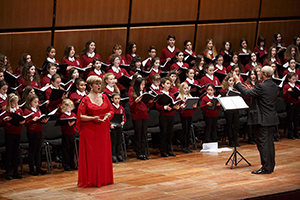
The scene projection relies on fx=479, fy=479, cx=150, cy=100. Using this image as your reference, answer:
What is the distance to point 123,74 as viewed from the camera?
7.41 metres

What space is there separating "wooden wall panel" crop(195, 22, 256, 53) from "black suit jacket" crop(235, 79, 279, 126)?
151 inches

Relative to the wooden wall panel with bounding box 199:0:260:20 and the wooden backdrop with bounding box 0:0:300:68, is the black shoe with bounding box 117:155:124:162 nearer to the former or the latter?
the wooden backdrop with bounding box 0:0:300:68

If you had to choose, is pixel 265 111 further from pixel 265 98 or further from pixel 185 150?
pixel 185 150

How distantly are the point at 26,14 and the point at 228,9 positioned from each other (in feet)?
13.9

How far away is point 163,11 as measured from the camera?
898cm

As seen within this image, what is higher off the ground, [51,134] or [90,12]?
[90,12]

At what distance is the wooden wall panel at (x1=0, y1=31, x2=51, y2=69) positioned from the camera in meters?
7.39

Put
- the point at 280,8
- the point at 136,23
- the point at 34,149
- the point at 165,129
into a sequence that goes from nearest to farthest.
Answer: the point at 34,149 → the point at 165,129 → the point at 136,23 → the point at 280,8

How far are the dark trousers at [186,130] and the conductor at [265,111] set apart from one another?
170 centimetres

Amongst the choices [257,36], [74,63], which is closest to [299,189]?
[74,63]

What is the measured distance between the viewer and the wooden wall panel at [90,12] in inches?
308

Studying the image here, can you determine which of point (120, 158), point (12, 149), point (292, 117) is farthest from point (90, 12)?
point (292, 117)

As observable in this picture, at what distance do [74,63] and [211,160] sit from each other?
254cm

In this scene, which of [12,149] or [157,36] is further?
[157,36]
